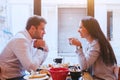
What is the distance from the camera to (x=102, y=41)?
1.99 meters

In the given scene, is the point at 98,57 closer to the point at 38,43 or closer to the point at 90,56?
the point at 90,56

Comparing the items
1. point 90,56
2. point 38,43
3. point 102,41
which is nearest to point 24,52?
point 38,43

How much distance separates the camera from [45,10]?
3.04 m

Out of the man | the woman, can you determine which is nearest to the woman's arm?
the woman

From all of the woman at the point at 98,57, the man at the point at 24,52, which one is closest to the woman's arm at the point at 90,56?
the woman at the point at 98,57

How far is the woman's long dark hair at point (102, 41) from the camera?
194 centimetres

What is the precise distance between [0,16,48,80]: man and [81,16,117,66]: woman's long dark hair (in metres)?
0.51

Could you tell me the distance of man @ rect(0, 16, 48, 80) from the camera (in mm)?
1899

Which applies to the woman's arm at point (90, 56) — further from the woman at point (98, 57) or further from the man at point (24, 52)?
the man at point (24, 52)

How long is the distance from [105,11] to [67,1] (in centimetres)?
60

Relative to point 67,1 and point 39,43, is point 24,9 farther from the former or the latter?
point 39,43

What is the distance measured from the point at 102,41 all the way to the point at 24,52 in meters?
0.77

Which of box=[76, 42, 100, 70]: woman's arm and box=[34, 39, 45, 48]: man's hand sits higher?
box=[34, 39, 45, 48]: man's hand

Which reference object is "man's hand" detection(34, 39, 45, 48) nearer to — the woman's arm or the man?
the man
